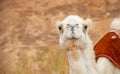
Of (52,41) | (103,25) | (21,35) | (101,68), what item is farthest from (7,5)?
(101,68)

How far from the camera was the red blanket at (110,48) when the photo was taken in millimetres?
1736

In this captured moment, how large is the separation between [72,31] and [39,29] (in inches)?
120

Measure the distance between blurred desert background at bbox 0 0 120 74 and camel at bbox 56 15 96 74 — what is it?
247cm

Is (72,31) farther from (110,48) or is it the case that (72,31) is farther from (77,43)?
(110,48)

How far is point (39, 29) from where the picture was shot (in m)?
4.57

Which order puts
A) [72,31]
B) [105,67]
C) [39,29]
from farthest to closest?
[39,29]
[105,67]
[72,31]

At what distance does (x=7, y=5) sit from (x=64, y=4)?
639mm

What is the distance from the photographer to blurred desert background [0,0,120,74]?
4301 millimetres

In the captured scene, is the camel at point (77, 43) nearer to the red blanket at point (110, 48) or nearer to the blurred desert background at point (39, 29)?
the red blanket at point (110, 48)

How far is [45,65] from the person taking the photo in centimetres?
428

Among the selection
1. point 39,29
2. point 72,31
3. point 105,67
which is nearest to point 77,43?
point 72,31

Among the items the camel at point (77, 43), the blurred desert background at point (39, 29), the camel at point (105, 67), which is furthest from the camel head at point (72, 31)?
the blurred desert background at point (39, 29)

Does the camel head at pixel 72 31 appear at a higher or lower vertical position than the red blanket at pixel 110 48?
higher

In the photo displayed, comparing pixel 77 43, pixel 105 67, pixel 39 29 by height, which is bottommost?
pixel 39 29
